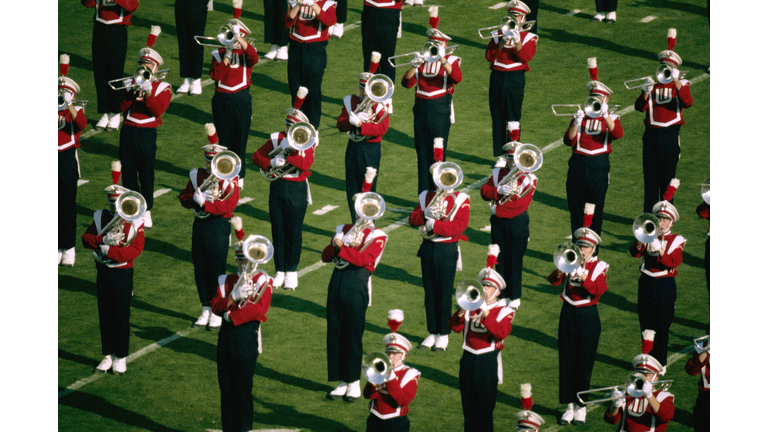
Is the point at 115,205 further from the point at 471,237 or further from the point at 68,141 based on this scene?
the point at 471,237

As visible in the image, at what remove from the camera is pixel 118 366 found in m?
11.3

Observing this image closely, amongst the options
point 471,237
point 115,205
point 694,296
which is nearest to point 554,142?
point 471,237

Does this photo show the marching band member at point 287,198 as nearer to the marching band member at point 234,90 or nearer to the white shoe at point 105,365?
the marching band member at point 234,90

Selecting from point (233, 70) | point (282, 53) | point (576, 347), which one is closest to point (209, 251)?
point (233, 70)

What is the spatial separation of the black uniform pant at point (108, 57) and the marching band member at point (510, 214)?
5179 millimetres

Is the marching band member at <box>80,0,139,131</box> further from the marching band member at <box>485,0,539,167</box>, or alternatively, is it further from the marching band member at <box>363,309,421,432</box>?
the marching band member at <box>363,309,421,432</box>

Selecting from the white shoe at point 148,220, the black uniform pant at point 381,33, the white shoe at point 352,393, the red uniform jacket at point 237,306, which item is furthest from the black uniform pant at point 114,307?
the black uniform pant at point 381,33

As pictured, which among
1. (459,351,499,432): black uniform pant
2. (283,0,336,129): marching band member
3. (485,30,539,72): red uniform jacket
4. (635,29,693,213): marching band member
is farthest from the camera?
(283,0,336,129): marching band member

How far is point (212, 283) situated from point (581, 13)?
772cm

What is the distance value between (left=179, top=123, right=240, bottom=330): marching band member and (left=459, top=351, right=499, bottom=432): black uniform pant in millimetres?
2774

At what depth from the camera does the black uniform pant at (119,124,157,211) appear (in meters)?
13.3

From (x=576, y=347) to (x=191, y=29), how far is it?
6.82 meters

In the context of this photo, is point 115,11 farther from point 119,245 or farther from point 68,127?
point 119,245

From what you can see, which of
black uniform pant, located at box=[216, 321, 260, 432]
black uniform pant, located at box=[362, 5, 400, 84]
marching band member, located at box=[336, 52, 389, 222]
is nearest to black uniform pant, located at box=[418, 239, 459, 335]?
marching band member, located at box=[336, 52, 389, 222]
